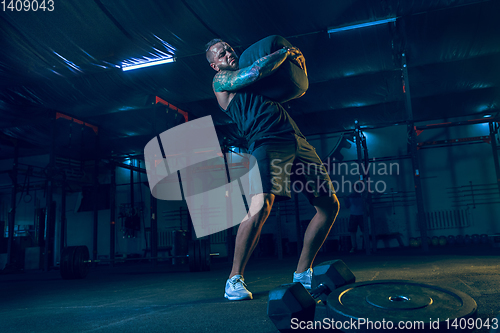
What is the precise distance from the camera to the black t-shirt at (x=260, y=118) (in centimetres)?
156

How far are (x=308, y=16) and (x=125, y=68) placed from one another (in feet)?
7.92

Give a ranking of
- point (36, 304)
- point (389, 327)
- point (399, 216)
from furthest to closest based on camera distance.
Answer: point (399, 216) < point (36, 304) < point (389, 327)

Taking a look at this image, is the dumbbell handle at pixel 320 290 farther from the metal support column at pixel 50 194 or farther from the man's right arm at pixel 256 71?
the metal support column at pixel 50 194

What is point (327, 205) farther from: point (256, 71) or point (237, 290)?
point (256, 71)

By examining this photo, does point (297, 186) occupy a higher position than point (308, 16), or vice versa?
point (308, 16)

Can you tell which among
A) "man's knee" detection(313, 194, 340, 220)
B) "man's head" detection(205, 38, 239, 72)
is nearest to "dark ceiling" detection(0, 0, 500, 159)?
"man's head" detection(205, 38, 239, 72)

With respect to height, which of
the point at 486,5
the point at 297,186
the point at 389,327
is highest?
the point at 486,5

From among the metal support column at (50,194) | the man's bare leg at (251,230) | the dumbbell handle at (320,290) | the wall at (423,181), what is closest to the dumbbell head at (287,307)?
the dumbbell handle at (320,290)

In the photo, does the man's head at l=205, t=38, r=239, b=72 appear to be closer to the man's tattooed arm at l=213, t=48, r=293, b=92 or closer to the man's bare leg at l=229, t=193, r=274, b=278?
the man's tattooed arm at l=213, t=48, r=293, b=92

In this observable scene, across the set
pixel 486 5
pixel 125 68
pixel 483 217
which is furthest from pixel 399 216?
pixel 125 68

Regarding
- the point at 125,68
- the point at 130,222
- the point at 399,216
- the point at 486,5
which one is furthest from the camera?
the point at 130,222

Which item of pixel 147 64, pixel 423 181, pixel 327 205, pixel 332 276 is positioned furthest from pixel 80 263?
pixel 423 181

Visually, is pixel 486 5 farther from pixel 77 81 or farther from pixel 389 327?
pixel 77 81

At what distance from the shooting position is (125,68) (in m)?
4.53
